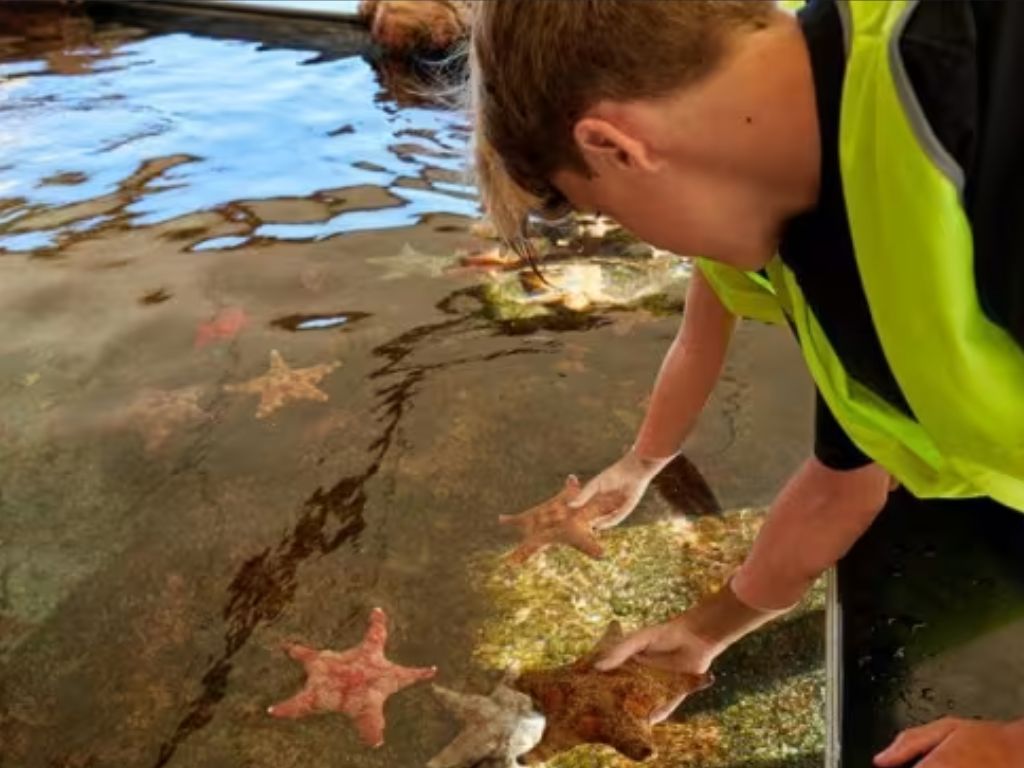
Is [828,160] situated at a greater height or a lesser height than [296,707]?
greater

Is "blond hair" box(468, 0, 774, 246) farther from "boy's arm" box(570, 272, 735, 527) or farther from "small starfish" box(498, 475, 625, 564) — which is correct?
"small starfish" box(498, 475, 625, 564)

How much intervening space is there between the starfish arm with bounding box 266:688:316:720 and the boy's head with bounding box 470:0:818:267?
4.11 feet

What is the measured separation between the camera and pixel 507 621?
92.1 inches

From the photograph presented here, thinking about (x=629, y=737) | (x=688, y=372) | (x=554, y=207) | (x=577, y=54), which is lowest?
(x=629, y=737)

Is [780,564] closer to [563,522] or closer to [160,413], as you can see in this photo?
[563,522]

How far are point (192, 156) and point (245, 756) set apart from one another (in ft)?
11.1

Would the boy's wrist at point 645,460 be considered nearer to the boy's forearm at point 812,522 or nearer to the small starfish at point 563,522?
the small starfish at point 563,522

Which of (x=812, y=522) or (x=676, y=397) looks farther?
(x=676, y=397)

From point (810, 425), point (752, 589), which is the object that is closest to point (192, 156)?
point (810, 425)

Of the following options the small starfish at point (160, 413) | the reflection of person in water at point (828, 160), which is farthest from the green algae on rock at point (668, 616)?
the small starfish at point (160, 413)

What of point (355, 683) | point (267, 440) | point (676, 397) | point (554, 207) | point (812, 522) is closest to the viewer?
point (554, 207)

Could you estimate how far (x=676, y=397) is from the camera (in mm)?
2477

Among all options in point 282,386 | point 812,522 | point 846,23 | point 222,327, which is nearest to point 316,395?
point 282,386

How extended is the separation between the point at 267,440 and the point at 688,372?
1196mm
